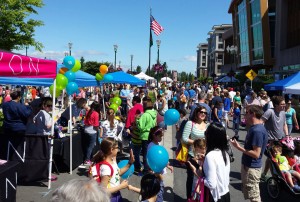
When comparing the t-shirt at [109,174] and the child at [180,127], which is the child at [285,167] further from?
the t-shirt at [109,174]

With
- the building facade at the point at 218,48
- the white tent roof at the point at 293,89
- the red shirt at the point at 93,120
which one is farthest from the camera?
the building facade at the point at 218,48

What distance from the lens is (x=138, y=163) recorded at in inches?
304

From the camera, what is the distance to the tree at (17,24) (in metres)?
20.5

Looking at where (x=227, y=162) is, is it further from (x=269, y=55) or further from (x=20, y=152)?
(x=269, y=55)

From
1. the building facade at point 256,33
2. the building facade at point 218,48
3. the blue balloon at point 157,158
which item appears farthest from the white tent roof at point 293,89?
the building facade at point 218,48

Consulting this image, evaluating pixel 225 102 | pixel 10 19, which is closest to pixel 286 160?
pixel 225 102

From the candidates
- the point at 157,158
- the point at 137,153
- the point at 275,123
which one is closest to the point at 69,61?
the point at 137,153

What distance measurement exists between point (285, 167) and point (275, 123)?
4.24 ft

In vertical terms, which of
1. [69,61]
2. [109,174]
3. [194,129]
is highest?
[69,61]

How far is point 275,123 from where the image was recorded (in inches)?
277

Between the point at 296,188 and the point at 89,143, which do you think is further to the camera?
the point at 89,143

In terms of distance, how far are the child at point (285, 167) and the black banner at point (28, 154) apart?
15.4 ft

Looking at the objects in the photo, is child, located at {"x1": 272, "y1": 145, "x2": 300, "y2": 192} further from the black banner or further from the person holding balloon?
the black banner

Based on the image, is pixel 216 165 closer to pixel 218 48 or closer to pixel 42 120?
pixel 42 120
